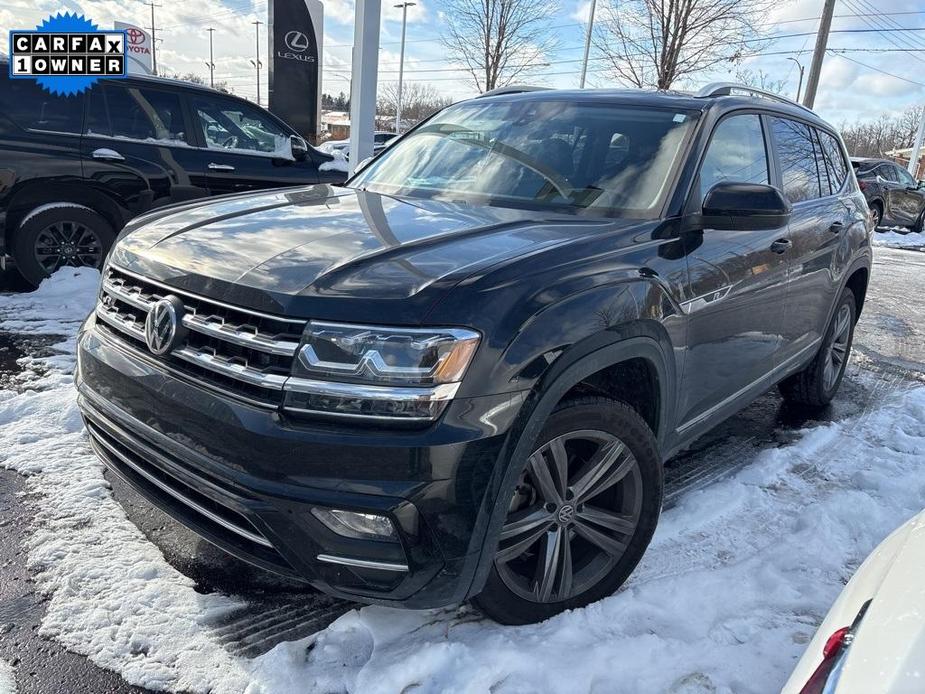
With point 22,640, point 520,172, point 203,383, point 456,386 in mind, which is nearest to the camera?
point 456,386

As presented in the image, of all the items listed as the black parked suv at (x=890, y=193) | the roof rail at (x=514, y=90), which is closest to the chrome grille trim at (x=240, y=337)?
the roof rail at (x=514, y=90)

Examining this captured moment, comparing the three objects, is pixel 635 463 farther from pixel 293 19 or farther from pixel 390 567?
pixel 293 19

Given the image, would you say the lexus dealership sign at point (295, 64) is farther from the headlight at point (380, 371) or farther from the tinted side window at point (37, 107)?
the headlight at point (380, 371)

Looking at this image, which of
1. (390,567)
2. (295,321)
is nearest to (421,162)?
(295,321)

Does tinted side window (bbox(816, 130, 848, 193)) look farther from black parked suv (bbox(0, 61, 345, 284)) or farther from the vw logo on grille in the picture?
the vw logo on grille

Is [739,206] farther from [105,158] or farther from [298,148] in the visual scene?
[105,158]

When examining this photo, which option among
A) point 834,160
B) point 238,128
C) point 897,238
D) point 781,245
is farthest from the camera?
point 897,238

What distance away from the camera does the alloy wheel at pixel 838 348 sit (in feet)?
15.8

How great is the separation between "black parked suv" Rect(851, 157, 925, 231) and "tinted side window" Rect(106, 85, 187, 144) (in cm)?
1469

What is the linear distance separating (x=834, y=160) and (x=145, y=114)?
5.58 meters

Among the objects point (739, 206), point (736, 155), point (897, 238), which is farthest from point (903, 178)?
point (739, 206)

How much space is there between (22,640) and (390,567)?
129cm

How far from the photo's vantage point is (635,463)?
2521 millimetres

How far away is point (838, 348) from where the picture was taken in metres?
5.04
